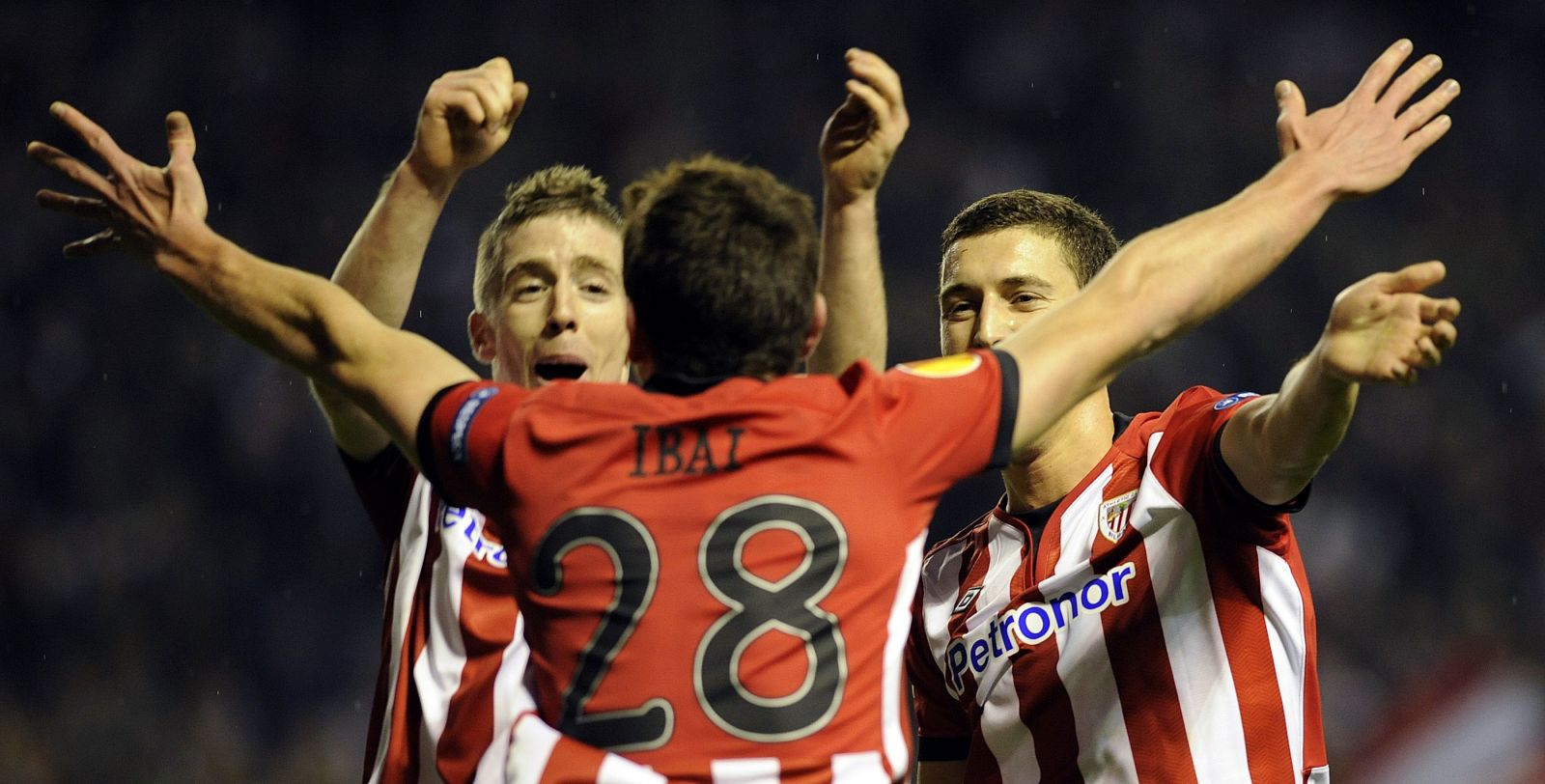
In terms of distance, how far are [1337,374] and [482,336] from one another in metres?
1.77

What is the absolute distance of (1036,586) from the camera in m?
2.97

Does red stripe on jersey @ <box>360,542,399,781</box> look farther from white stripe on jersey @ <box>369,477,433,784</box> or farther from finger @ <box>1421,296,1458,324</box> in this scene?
finger @ <box>1421,296,1458,324</box>

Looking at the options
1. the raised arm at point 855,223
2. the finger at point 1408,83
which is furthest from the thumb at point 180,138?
the finger at point 1408,83

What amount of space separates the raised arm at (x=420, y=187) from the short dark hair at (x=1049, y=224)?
1258 millimetres

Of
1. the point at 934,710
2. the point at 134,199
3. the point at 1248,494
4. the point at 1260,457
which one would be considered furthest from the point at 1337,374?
the point at 134,199

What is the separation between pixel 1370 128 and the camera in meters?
2.26

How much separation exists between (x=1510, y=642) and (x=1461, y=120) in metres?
2.48

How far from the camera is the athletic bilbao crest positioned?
2.90 meters

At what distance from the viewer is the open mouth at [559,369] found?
9.63 feet

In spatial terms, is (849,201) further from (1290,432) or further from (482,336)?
(482,336)

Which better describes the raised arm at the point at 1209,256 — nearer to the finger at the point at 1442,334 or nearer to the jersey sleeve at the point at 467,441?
the finger at the point at 1442,334

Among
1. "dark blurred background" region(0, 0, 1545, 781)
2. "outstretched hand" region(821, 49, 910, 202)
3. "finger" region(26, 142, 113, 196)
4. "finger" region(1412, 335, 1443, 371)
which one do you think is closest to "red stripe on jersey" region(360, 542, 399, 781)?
"finger" region(26, 142, 113, 196)

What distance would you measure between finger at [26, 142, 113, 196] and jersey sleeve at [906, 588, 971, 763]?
1.88 meters

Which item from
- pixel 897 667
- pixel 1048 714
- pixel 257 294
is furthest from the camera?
pixel 1048 714
